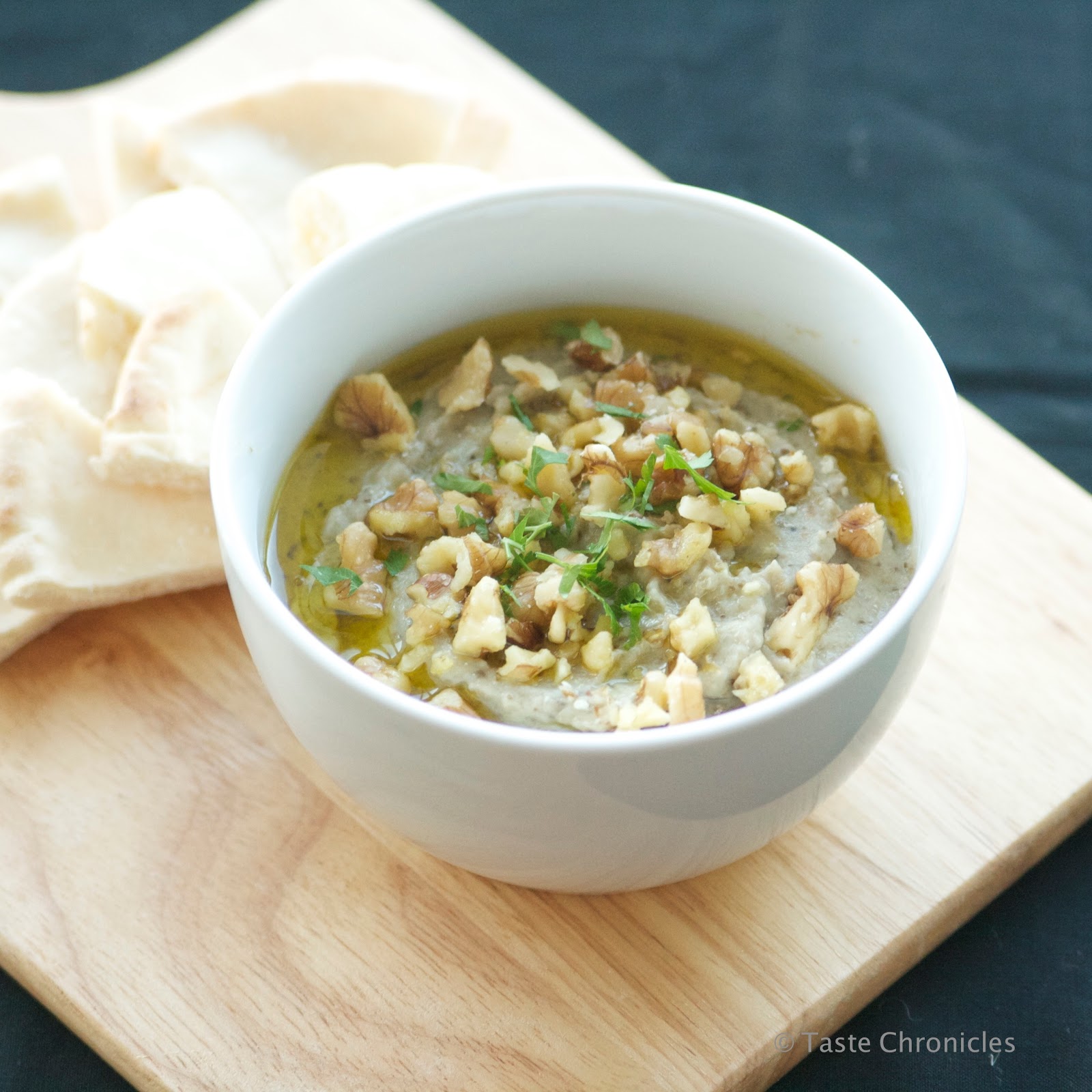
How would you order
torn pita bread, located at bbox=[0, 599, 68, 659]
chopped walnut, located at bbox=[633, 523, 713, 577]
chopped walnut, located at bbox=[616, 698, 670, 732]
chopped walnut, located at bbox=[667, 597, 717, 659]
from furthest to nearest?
torn pita bread, located at bbox=[0, 599, 68, 659] → chopped walnut, located at bbox=[633, 523, 713, 577] → chopped walnut, located at bbox=[667, 597, 717, 659] → chopped walnut, located at bbox=[616, 698, 670, 732]

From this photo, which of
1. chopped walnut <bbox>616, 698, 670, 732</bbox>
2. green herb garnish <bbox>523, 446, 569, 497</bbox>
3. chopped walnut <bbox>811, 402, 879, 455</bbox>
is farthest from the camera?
chopped walnut <bbox>811, 402, 879, 455</bbox>

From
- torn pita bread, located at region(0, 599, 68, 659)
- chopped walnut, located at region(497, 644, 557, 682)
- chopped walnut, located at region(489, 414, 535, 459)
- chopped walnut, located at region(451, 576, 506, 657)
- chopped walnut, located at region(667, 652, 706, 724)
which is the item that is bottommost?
torn pita bread, located at region(0, 599, 68, 659)

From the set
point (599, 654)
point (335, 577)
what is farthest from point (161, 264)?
point (599, 654)

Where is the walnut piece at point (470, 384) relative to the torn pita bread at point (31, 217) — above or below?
above

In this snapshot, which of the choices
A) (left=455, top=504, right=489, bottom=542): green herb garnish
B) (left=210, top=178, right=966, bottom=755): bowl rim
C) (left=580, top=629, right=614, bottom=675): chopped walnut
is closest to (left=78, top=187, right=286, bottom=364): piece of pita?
(left=210, top=178, right=966, bottom=755): bowl rim

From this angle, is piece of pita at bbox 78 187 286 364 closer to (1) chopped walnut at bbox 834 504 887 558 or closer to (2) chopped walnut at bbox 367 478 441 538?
(2) chopped walnut at bbox 367 478 441 538

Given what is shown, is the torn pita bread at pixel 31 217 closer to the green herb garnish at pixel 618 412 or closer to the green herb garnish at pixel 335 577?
the green herb garnish at pixel 335 577

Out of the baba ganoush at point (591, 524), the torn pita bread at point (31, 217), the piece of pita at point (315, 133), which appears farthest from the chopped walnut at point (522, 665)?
the torn pita bread at point (31, 217)
